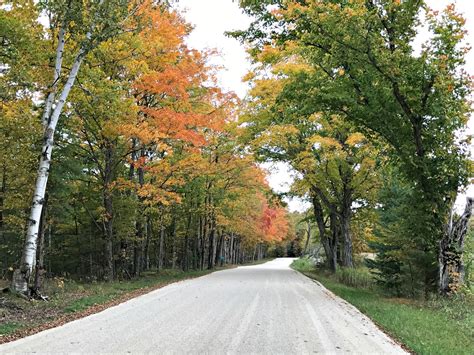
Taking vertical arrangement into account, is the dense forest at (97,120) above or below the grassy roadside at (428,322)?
Answer: above

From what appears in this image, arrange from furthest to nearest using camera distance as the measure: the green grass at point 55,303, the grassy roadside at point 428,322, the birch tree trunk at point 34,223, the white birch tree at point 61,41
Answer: the white birch tree at point 61,41, the birch tree trunk at point 34,223, the green grass at point 55,303, the grassy roadside at point 428,322

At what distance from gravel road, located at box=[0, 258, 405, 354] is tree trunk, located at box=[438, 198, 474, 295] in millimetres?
3080

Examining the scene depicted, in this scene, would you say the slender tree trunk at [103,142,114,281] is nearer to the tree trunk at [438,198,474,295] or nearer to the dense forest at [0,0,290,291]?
the dense forest at [0,0,290,291]

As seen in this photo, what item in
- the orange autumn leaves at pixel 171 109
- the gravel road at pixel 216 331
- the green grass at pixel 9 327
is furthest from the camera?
the orange autumn leaves at pixel 171 109

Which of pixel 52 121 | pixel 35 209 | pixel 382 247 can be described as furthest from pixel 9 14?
pixel 382 247

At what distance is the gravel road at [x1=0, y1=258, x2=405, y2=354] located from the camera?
221 inches

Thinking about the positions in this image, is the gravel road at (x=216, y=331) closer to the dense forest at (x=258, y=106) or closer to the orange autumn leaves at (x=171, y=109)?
the dense forest at (x=258, y=106)

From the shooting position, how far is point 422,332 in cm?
690

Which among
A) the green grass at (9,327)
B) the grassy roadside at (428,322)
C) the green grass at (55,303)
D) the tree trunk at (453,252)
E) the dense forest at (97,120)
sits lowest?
the grassy roadside at (428,322)

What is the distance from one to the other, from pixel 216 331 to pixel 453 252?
764cm

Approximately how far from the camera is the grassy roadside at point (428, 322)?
240 inches

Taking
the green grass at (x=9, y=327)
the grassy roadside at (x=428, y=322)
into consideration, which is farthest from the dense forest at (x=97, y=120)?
the grassy roadside at (x=428, y=322)

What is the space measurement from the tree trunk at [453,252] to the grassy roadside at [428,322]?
741mm

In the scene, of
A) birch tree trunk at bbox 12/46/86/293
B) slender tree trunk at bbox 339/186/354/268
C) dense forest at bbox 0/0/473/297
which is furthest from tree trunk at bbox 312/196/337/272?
birch tree trunk at bbox 12/46/86/293
